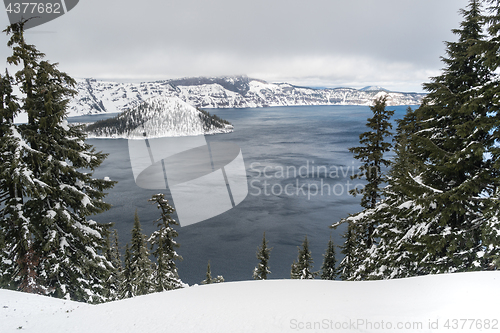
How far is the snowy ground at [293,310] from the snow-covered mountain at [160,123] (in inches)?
5516

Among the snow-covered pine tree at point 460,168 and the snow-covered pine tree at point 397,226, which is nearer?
the snow-covered pine tree at point 460,168

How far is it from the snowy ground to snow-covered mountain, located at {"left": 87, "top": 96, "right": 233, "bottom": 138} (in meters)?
140

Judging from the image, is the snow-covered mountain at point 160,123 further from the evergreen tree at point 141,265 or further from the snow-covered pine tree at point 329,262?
the evergreen tree at point 141,265

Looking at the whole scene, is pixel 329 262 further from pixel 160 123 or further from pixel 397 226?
pixel 160 123

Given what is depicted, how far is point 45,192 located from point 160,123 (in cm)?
16587

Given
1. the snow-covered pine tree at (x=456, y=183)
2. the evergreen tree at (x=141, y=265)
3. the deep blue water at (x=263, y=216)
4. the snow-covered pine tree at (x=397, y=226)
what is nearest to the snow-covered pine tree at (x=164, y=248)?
the evergreen tree at (x=141, y=265)

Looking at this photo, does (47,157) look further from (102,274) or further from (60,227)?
(102,274)

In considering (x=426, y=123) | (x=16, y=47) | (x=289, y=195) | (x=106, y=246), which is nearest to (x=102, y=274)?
(x=106, y=246)

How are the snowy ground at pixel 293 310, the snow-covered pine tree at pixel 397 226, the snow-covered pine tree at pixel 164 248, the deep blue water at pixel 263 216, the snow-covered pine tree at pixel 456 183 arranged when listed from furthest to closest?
1. the deep blue water at pixel 263 216
2. the snow-covered pine tree at pixel 164 248
3. the snow-covered pine tree at pixel 397 226
4. the snow-covered pine tree at pixel 456 183
5. the snowy ground at pixel 293 310

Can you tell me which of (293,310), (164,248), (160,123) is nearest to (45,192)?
(293,310)

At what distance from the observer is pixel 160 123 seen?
164250mm

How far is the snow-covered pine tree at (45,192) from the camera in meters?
7.82

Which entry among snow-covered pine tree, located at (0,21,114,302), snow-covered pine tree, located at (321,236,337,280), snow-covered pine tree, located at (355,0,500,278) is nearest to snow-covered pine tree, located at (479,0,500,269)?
snow-covered pine tree, located at (355,0,500,278)

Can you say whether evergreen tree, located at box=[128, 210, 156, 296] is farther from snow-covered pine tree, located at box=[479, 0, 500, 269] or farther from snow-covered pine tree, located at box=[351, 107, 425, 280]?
snow-covered pine tree, located at box=[479, 0, 500, 269]
